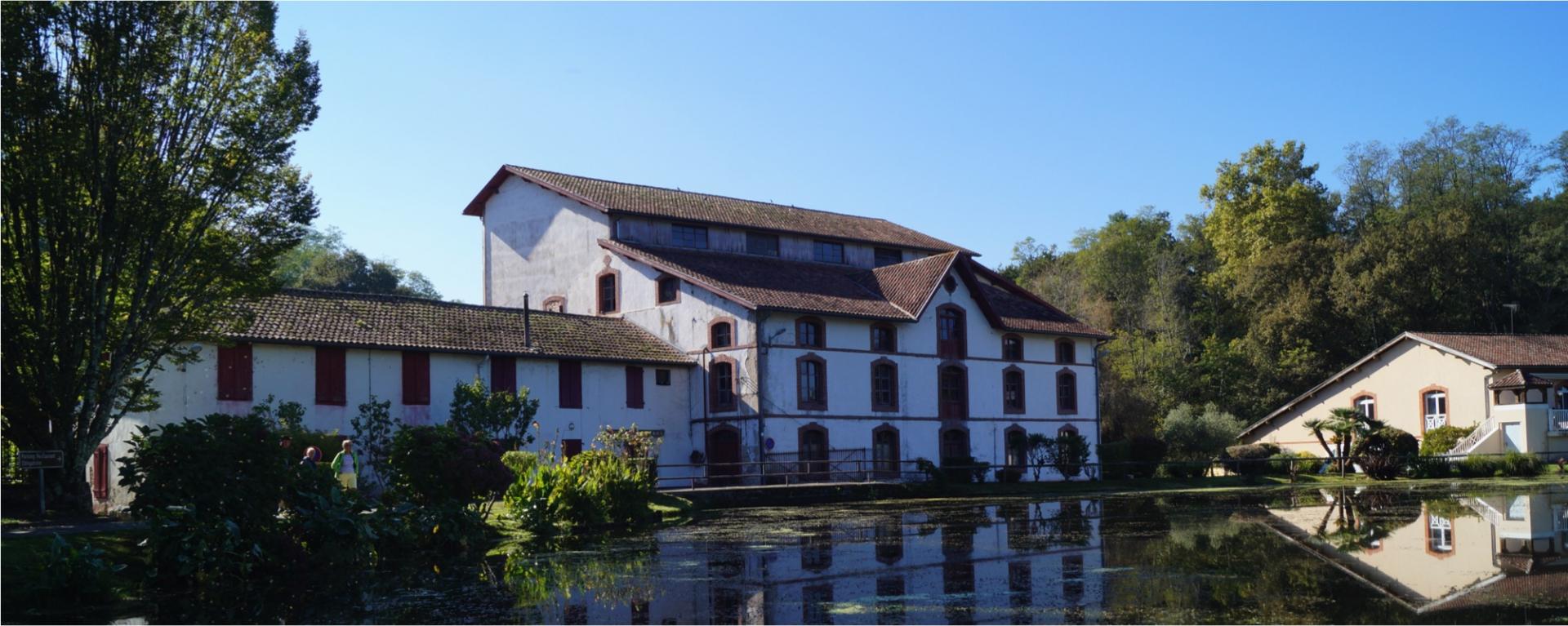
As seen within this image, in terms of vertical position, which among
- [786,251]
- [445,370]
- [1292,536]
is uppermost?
[786,251]

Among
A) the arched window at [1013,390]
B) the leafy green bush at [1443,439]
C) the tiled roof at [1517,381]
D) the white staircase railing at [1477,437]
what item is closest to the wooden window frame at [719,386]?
the arched window at [1013,390]

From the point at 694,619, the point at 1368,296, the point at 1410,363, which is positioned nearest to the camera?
the point at 694,619

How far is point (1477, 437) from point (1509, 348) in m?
5.28

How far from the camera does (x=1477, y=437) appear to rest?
163 feet

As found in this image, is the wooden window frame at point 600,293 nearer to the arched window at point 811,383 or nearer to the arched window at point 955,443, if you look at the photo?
the arched window at point 811,383

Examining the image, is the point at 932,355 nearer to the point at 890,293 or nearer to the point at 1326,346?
the point at 890,293

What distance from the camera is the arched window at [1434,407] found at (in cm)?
5269

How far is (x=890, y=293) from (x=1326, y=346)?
89.7 ft

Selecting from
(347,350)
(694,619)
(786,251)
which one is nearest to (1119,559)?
(694,619)

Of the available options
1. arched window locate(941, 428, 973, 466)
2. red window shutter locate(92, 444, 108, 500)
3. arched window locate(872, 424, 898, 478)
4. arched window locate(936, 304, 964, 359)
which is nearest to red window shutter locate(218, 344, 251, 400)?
red window shutter locate(92, 444, 108, 500)

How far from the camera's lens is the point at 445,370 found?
37344mm

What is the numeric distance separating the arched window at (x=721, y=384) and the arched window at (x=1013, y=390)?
466 inches

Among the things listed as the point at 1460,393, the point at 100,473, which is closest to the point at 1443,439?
the point at 1460,393

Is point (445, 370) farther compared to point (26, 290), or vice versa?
point (445, 370)
